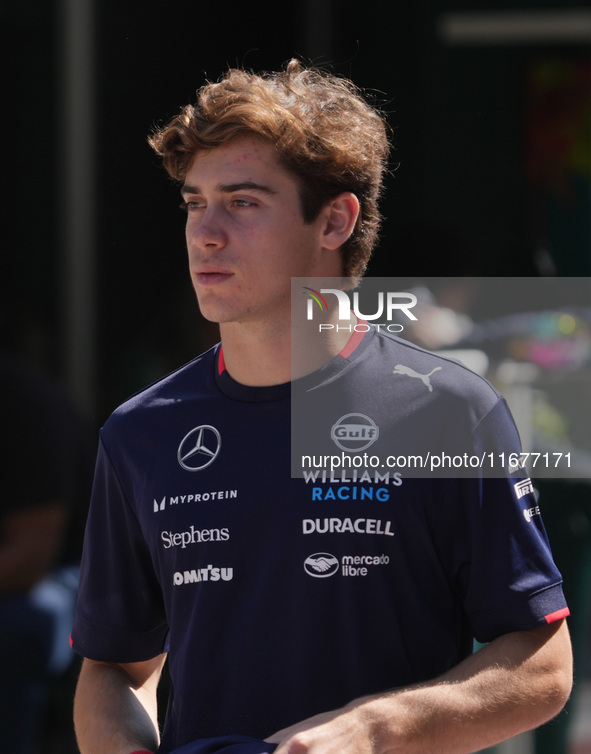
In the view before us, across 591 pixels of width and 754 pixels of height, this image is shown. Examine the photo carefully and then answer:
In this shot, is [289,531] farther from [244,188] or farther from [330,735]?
[244,188]

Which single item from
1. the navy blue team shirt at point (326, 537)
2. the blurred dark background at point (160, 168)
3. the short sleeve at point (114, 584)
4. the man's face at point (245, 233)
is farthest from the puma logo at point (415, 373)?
the blurred dark background at point (160, 168)

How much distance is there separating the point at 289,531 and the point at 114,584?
38 centimetres

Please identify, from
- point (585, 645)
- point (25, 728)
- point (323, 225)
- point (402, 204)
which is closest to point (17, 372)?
point (25, 728)

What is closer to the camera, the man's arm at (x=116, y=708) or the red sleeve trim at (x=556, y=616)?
the red sleeve trim at (x=556, y=616)

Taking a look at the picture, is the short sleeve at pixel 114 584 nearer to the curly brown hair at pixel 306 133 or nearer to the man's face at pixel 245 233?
the man's face at pixel 245 233

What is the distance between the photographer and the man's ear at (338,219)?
178 cm

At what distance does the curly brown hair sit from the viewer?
170 cm

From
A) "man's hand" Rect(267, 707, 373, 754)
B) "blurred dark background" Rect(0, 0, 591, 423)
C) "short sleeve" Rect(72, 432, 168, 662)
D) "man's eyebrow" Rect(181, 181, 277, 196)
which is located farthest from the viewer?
"blurred dark background" Rect(0, 0, 591, 423)

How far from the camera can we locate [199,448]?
68.4 inches

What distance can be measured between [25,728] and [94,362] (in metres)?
1.03

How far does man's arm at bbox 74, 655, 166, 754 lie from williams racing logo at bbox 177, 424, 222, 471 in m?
0.43

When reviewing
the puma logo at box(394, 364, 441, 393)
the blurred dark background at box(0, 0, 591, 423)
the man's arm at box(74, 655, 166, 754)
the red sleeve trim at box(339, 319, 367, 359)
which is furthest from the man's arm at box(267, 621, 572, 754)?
the blurred dark background at box(0, 0, 591, 423)

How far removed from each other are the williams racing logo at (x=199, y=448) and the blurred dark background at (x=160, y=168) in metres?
1.01

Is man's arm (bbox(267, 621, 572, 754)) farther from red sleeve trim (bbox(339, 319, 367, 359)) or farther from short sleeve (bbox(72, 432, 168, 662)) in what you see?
red sleeve trim (bbox(339, 319, 367, 359))
